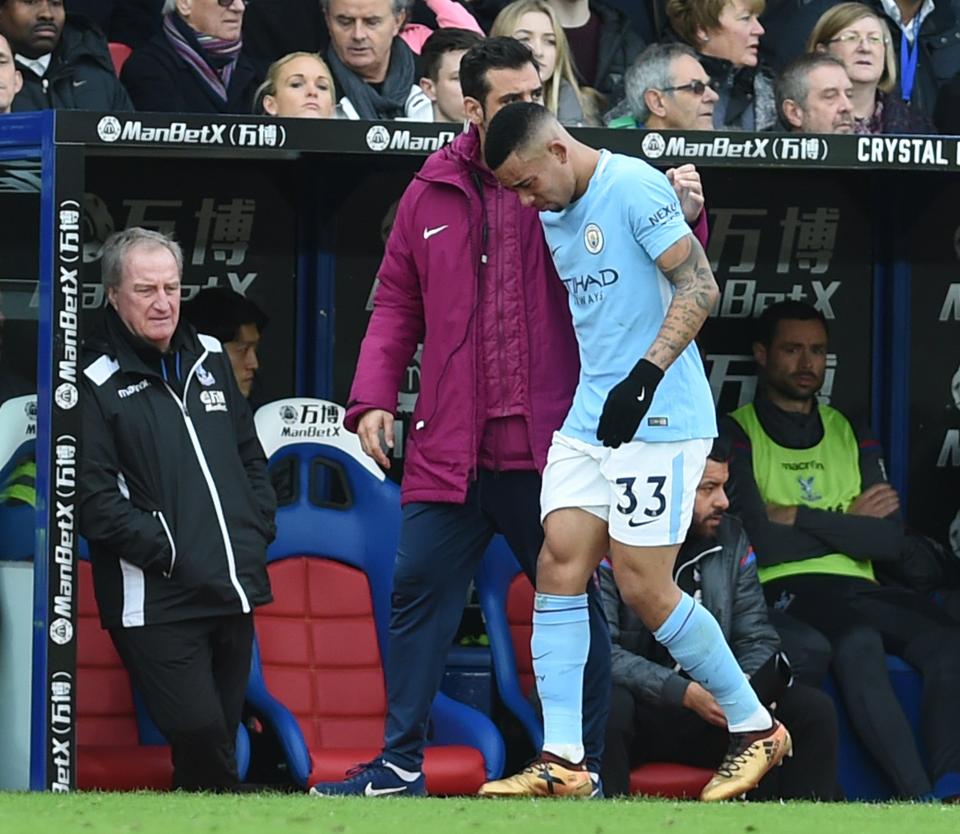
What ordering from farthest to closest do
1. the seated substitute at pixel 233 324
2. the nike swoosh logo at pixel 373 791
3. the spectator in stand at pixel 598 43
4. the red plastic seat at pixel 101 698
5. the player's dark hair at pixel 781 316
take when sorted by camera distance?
the spectator in stand at pixel 598 43, the player's dark hair at pixel 781 316, the seated substitute at pixel 233 324, the red plastic seat at pixel 101 698, the nike swoosh logo at pixel 373 791

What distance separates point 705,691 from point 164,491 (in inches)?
72.2

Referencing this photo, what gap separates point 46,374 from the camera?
706 cm

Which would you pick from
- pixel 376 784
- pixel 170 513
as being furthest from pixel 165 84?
pixel 376 784

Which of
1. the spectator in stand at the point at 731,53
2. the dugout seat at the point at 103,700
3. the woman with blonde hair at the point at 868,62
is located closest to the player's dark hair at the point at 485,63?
the dugout seat at the point at 103,700

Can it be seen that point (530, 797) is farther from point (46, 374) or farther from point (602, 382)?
point (46, 374)

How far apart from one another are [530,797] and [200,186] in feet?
11.5

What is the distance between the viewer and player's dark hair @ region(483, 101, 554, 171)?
6.09 metres

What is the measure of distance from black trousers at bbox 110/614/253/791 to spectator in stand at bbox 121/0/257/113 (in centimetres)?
207

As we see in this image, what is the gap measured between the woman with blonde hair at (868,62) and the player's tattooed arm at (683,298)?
297 centimetres

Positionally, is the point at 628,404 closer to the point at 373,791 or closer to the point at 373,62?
the point at 373,791

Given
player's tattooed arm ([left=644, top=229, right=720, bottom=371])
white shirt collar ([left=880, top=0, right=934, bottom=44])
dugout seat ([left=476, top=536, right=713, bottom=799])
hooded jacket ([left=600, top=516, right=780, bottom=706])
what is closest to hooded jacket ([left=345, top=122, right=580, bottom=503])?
player's tattooed arm ([left=644, top=229, right=720, bottom=371])

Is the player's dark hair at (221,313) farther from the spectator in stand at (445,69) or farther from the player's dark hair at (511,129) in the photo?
the player's dark hair at (511,129)

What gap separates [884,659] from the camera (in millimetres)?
8289

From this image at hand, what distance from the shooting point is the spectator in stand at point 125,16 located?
29.8 feet
